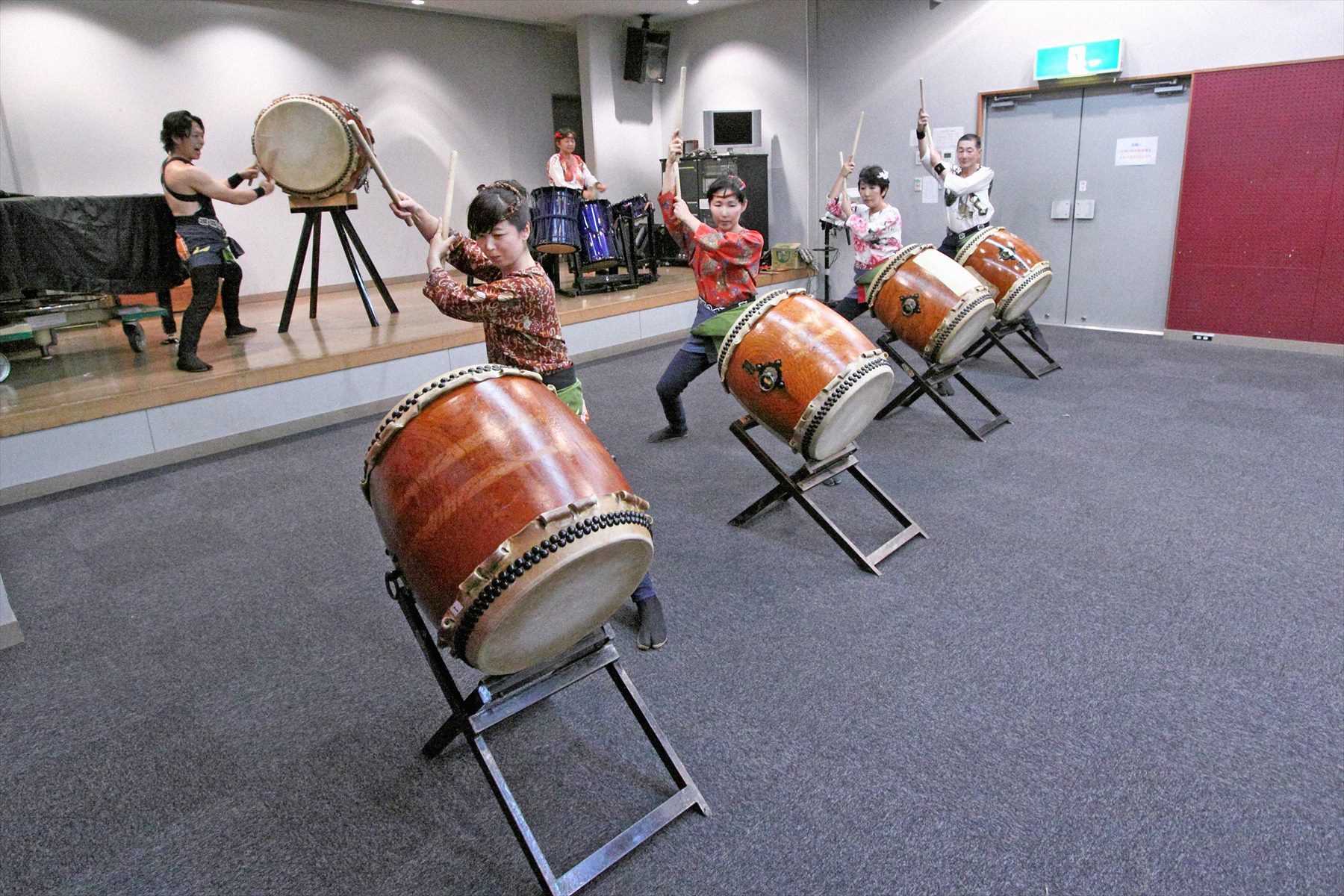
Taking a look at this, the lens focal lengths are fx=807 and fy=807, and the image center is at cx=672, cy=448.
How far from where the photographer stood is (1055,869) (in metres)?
1.41

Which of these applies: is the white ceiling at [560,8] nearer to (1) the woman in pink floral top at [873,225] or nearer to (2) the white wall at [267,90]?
(2) the white wall at [267,90]

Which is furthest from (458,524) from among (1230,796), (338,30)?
(338,30)

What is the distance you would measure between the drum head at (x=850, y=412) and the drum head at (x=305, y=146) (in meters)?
2.95

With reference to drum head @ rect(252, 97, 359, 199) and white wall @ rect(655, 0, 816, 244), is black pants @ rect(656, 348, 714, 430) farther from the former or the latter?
white wall @ rect(655, 0, 816, 244)

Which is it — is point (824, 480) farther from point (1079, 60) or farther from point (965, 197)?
point (1079, 60)

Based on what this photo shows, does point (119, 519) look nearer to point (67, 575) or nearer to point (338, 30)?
point (67, 575)

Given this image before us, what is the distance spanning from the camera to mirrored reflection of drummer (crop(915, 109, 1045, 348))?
193 inches

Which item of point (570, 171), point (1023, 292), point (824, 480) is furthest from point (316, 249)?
point (1023, 292)

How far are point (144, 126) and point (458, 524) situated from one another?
661 centimetres

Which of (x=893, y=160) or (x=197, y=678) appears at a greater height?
(x=893, y=160)

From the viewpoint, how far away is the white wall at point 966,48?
491 centimetres

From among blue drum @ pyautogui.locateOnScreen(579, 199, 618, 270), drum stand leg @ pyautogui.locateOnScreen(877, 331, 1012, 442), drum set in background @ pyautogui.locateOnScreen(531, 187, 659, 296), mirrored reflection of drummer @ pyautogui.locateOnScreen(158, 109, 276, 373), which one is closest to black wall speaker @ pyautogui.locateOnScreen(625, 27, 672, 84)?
drum set in background @ pyautogui.locateOnScreen(531, 187, 659, 296)

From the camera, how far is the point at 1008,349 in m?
4.73

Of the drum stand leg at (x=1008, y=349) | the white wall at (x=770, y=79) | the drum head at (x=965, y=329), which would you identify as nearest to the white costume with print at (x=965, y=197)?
the drum stand leg at (x=1008, y=349)
